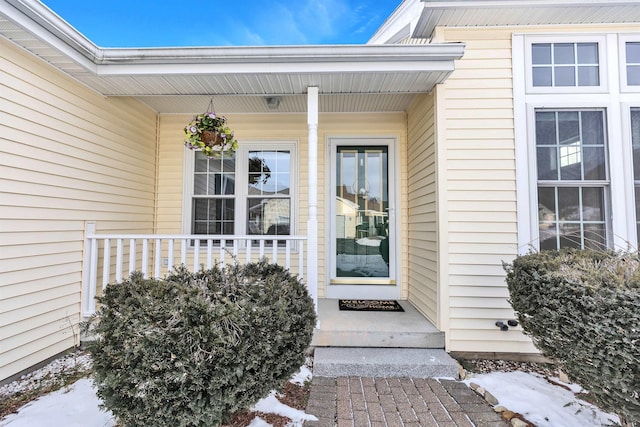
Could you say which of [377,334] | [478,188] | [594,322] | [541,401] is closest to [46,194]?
[377,334]

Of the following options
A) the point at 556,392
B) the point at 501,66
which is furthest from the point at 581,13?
the point at 556,392

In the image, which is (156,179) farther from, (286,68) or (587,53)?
(587,53)

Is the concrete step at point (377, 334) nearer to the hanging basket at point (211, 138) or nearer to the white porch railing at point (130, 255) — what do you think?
the white porch railing at point (130, 255)

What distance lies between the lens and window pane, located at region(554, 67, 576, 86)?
3.04 metres

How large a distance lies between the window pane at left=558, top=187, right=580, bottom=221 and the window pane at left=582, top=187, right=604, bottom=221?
58mm

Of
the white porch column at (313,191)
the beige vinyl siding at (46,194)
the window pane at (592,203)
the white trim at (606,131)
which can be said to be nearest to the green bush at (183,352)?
the white porch column at (313,191)

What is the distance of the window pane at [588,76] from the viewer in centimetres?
303

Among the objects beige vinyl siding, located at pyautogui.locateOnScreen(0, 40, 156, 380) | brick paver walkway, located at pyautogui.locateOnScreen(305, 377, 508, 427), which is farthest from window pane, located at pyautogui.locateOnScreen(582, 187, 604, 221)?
beige vinyl siding, located at pyautogui.locateOnScreen(0, 40, 156, 380)

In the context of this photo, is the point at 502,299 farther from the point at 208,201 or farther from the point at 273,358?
the point at 208,201

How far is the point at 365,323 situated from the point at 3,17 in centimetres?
383

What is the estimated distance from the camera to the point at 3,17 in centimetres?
216

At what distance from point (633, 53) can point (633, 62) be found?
91 mm

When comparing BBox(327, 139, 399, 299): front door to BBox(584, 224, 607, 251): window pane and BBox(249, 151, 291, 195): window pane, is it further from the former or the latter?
BBox(584, 224, 607, 251): window pane

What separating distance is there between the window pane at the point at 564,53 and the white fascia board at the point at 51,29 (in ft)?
14.6
